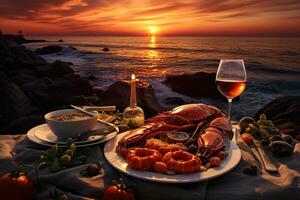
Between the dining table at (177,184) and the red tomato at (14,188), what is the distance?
4.8 inches

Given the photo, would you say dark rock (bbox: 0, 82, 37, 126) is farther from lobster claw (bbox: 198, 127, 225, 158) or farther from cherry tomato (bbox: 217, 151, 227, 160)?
cherry tomato (bbox: 217, 151, 227, 160)

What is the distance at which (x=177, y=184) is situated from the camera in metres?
1.50

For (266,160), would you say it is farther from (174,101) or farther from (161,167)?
(174,101)

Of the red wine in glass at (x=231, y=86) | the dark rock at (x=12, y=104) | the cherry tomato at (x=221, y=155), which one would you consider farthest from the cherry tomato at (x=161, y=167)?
the dark rock at (x=12, y=104)

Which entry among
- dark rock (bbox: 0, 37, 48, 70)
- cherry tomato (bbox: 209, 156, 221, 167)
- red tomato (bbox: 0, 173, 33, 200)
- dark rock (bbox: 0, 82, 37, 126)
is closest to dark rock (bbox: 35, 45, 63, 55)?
dark rock (bbox: 0, 37, 48, 70)

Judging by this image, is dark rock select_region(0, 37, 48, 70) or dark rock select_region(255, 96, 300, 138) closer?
dark rock select_region(255, 96, 300, 138)

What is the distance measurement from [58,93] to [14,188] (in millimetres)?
6997

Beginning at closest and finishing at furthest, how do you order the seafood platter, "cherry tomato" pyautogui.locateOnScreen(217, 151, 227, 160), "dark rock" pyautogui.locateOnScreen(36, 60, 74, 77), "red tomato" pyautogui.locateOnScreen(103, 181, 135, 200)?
"red tomato" pyautogui.locateOnScreen(103, 181, 135, 200)
the seafood platter
"cherry tomato" pyautogui.locateOnScreen(217, 151, 227, 160)
"dark rock" pyautogui.locateOnScreen(36, 60, 74, 77)

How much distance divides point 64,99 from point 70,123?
6.43 m

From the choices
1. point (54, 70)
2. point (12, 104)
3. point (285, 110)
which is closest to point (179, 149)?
point (285, 110)

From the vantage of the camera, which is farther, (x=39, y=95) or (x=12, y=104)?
(x=39, y=95)

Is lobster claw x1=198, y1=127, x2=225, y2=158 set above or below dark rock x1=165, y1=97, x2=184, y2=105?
above

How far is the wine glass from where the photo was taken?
2207 millimetres

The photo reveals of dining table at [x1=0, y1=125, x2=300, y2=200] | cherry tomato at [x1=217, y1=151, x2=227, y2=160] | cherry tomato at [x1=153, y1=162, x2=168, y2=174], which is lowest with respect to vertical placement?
dining table at [x1=0, y1=125, x2=300, y2=200]
